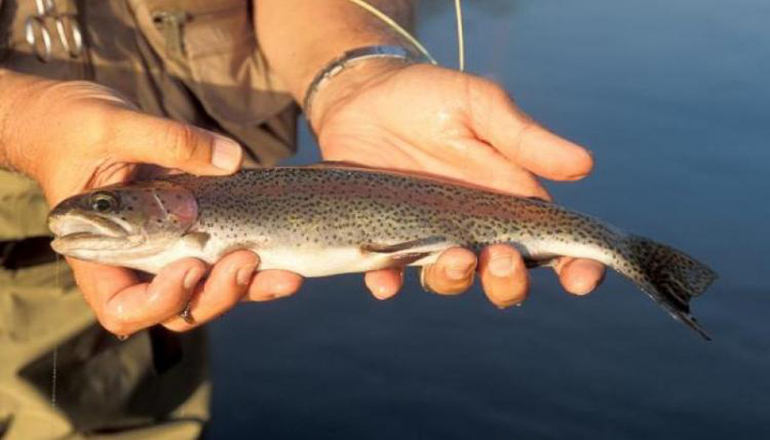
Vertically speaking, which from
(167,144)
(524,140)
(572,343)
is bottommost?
(572,343)

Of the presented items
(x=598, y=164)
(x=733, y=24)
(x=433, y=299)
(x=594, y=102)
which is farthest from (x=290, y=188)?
(x=733, y=24)

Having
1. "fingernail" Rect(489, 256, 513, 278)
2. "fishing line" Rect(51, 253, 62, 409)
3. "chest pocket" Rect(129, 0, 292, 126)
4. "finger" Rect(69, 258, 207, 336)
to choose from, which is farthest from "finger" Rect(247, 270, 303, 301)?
"chest pocket" Rect(129, 0, 292, 126)

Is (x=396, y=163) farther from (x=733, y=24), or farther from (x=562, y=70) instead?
(x=733, y=24)

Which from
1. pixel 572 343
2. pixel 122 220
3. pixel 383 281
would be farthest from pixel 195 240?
pixel 572 343

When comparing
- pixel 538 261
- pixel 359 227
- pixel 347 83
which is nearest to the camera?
pixel 359 227

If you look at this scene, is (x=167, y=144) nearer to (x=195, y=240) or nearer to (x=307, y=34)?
(x=195, y=240)

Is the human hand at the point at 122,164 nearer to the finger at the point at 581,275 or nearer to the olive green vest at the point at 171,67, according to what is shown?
the olive green vest at the point at 171,67
